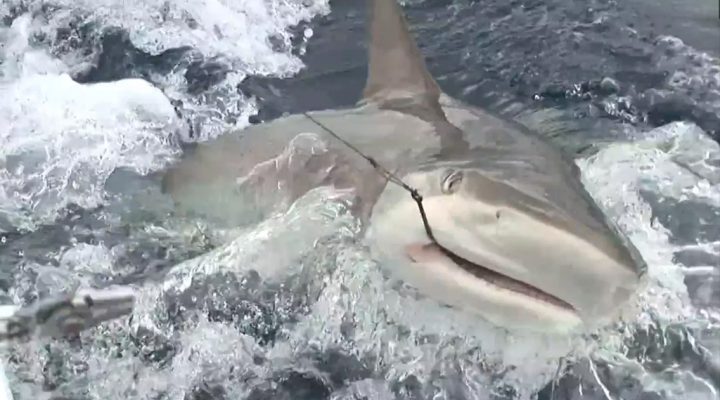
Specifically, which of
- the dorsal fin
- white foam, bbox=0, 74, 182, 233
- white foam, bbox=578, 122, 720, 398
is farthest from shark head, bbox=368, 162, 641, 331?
white foam, bbox=0, 74, 182, 233

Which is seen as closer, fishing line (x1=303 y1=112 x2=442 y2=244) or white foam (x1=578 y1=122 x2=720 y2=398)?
fishing line (x1=303 y1=112 x2=442 y2=244)

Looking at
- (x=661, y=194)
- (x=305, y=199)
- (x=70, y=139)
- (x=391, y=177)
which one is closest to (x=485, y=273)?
(x=391, y=177)

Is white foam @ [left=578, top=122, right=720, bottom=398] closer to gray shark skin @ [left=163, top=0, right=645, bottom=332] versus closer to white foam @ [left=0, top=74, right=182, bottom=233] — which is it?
gray shark skin @ [left=163, top=0, right=645, bottom=332]

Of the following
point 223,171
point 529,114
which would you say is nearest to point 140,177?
point 223,171

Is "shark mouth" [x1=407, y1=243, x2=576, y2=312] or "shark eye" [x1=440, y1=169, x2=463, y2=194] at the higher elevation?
"shark eye" [x1=440, y1=169, x2=463, y2=194]

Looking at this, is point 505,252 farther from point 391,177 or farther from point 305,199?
point 305,199

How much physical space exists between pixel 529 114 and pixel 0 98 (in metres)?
0.98

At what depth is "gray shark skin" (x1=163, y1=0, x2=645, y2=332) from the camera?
0.95 metres

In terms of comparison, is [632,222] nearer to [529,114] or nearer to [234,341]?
[529,114]

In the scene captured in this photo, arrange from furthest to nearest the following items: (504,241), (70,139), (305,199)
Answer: (70,139), (305,199), (504,241)

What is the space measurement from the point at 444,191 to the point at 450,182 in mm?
11

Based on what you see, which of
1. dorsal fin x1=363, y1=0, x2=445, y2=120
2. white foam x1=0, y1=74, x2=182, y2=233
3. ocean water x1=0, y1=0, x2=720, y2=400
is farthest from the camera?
white foam x1=0, y1=74, x2=182, y2=233

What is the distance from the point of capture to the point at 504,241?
37.7 inches

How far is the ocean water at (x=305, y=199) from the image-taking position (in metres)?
1.28
